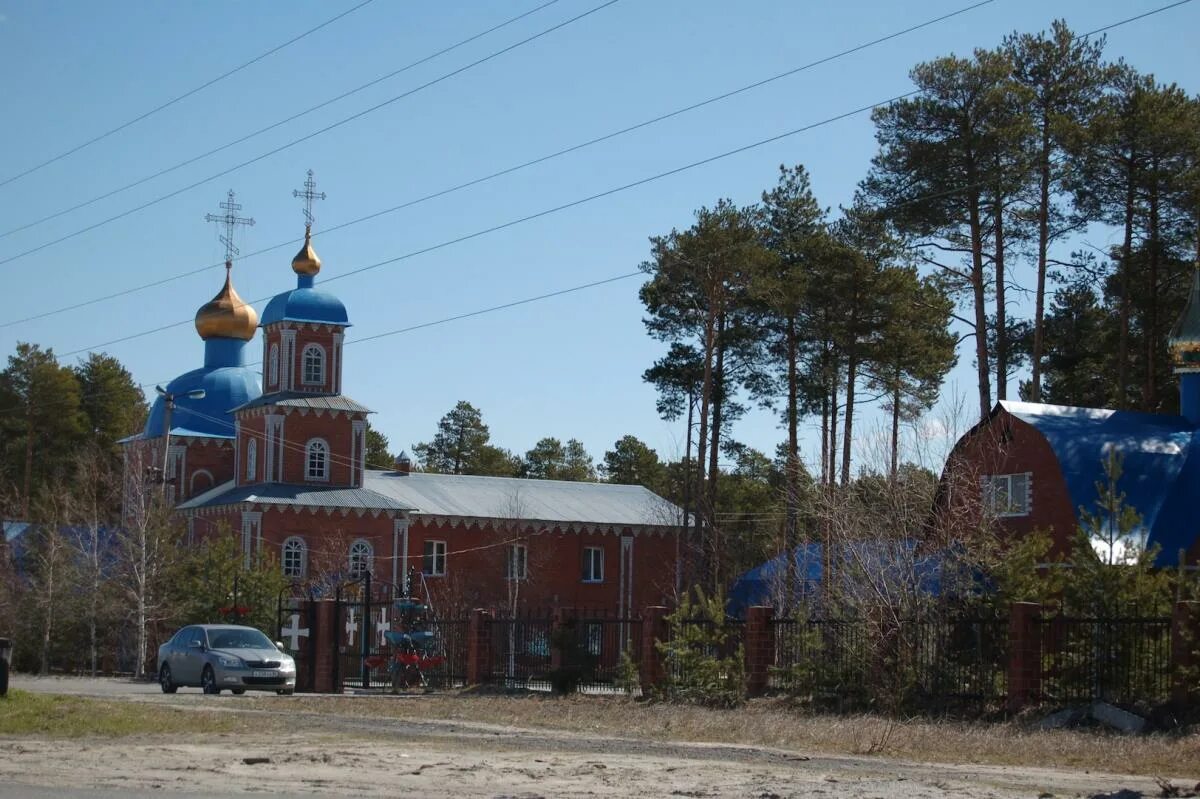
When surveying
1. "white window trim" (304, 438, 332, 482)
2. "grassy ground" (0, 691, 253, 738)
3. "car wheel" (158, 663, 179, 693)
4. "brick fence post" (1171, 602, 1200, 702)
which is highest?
"white window trim" (304, 438, 332, 482)

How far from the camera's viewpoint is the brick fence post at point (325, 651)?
32.8m

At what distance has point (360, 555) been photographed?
5816cm

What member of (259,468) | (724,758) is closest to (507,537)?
(259,468)

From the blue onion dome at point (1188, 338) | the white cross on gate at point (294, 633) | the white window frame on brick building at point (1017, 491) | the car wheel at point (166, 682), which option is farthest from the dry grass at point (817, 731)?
the blue onion dome at point (1188, 338)

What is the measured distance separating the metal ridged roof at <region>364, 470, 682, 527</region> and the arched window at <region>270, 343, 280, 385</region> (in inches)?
233

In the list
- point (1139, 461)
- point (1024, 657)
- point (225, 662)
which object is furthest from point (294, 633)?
point (1139, 461)

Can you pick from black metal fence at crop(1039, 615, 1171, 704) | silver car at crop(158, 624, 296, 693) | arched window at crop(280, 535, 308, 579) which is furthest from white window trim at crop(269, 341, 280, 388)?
black metal fence at crop(1039, 615, 1171, 704)

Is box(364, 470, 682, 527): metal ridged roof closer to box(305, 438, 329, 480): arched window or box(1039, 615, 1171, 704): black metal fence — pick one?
box(305, 438, 329, 480): arched window

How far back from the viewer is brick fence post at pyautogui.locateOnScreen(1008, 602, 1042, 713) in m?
23.3

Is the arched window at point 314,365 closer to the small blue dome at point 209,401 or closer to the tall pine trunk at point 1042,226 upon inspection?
the small blue dome at point 209,401

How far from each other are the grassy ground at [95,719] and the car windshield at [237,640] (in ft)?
21.6

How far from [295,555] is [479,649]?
27.1m

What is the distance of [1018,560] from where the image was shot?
2438 cm

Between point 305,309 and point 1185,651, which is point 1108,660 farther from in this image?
point 305,309
